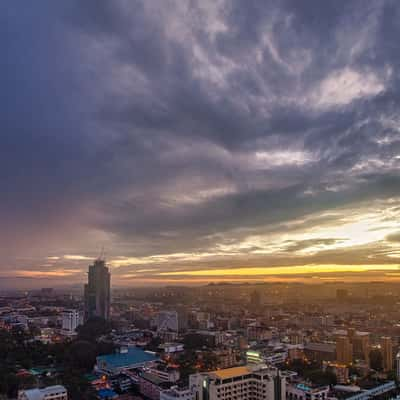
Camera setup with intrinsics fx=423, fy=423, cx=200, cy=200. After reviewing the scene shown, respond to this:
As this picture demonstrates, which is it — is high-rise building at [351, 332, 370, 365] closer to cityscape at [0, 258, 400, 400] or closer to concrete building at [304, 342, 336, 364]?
cityscape at [0, 258, 400, 400]

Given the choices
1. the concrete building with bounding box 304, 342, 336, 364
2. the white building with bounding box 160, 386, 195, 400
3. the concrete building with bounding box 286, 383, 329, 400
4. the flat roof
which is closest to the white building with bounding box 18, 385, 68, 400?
the white building with bounding box 160, 386, 195, 400

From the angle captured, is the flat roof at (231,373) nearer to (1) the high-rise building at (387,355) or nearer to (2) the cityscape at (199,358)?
(2) the cityscape at (199,358)

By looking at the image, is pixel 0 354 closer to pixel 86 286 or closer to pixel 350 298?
pixel 86 286

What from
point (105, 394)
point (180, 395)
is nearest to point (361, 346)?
point (105, 394)

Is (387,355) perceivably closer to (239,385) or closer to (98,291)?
(239,385)

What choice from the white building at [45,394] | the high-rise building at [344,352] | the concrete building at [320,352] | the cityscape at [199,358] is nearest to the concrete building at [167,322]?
the cityscape at [199,358]

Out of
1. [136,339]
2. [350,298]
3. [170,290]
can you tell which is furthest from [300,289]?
[136,339]
